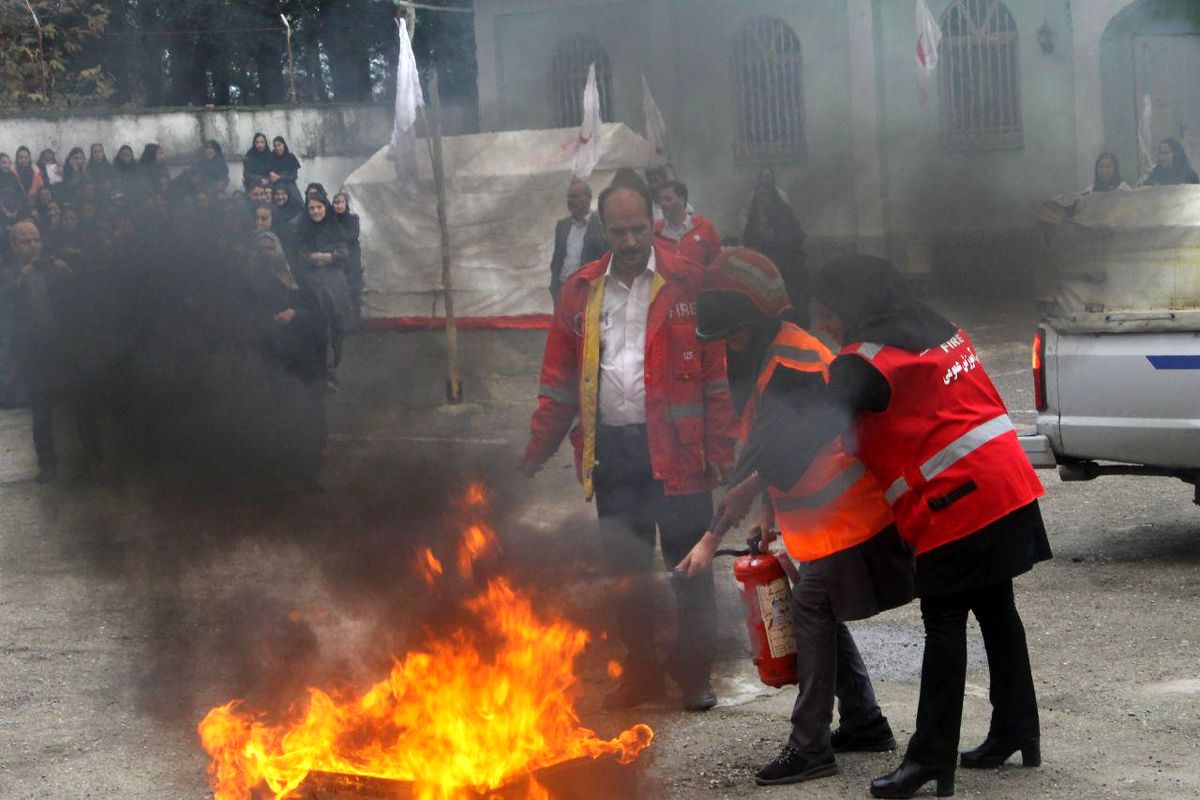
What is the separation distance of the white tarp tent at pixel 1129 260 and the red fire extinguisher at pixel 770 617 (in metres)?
2.77

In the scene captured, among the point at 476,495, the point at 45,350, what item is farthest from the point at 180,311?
the point at 476,495

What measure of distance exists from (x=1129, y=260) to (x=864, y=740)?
317cm

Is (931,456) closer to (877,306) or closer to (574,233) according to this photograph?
(877,306)

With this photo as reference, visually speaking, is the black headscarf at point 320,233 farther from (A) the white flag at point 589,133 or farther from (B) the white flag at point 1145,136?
(B) the white flag at point 1145,136

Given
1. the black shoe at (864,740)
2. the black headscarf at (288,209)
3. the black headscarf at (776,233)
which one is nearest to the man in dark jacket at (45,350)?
the black headscarf at (288,209)

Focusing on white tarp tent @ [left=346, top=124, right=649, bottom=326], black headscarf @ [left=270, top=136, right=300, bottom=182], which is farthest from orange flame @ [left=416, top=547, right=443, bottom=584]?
black headscarf @ [left=270, top=136, right=300, bottom=182]

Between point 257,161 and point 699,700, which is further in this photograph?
point 257,161

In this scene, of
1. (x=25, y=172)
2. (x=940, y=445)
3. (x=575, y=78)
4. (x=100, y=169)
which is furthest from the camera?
(x=25, y=172)

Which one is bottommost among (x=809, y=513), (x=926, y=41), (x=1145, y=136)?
(x=809, y=513)

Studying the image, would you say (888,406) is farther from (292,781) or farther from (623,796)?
(292,781)

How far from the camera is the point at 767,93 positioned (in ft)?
20.4

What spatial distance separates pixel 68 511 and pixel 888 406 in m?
5.69

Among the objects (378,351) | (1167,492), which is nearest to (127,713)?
(1167,492)

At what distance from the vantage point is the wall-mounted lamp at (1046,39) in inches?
400
